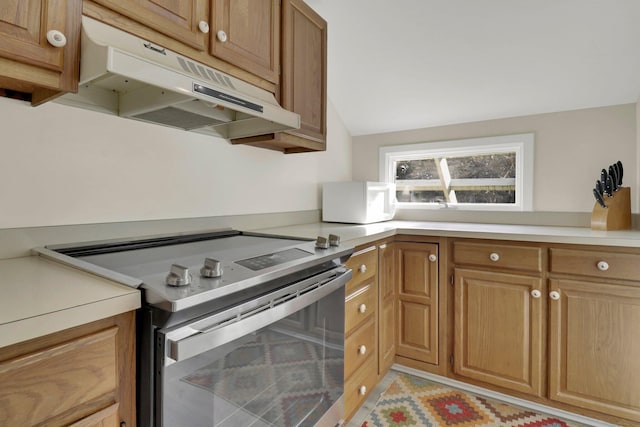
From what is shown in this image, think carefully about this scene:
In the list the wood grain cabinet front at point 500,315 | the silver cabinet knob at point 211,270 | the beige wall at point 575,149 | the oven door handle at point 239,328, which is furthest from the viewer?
the beige wall at point 575,149

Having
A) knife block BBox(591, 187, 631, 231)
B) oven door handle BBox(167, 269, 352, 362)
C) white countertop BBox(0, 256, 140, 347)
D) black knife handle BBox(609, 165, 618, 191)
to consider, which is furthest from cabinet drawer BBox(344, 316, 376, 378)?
black knife handle BBox(609, 165, 618, 191)

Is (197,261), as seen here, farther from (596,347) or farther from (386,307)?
(596,347)

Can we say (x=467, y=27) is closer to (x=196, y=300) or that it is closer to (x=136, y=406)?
(x=196, y=300)

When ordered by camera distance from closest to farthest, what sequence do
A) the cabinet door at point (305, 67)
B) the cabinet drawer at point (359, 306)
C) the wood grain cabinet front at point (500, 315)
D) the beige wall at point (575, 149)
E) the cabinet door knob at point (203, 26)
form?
1. the cabinet door knob at point (203, 26)
2. the cabinet drawer at point (359, 306)
3. the cabinet door at point (305, 67)
4. the wood grain cabinet front at point (500, 315)
5. the beige wall at point (575, 149)

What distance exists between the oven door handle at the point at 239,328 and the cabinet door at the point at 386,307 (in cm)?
74

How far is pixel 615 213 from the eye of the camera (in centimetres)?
189

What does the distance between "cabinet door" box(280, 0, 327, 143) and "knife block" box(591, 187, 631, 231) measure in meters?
1.60

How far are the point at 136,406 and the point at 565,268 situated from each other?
6.20ft

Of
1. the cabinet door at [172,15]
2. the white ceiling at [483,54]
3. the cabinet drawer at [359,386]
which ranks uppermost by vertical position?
the white ceiling at [483,54]

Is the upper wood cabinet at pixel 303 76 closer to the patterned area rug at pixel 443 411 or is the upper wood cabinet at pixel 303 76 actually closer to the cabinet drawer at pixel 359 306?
the cabinet drawer at pixel 359 306

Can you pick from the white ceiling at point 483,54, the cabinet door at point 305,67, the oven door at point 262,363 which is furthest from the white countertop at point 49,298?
the white ceiling at point 483,54

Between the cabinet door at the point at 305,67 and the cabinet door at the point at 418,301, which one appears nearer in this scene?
the cabinet door at the point at 305,67

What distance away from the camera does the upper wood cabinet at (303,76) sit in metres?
1.67

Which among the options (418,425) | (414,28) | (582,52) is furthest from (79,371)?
(582,52)
